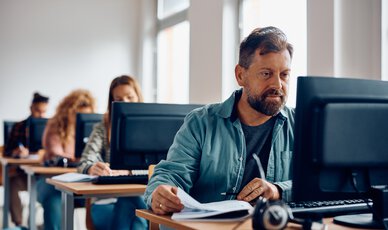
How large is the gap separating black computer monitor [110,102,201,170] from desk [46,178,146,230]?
0.38 feet

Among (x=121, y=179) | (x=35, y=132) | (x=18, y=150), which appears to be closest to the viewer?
(x=121, y=179)

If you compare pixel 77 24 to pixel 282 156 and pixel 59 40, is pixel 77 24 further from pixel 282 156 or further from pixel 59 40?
pixel 282 156

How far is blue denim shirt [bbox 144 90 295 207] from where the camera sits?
1907mm

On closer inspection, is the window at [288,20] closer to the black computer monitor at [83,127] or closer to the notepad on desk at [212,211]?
the black computer monitor at [83,127]

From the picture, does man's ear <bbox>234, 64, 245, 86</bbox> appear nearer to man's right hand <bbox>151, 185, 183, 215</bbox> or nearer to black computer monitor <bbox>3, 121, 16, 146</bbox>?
man's right hand <bbox>151, 185, 183, 215</bbox>

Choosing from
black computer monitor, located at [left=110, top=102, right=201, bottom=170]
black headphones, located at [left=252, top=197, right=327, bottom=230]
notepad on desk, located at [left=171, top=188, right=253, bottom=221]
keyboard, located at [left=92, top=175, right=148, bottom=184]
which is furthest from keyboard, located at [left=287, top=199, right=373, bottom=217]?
keyboard, located at [left=92, top=175, right=148, bottom=184]

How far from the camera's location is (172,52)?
20.0 ft


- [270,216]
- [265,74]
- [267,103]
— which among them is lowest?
[270,216]

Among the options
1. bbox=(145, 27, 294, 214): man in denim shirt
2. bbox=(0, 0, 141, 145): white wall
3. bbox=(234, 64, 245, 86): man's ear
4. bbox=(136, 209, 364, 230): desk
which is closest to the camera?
bbox=(136, 209, 364, 230): desk

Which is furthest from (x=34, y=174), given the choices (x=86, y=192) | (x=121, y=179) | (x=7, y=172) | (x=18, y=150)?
(x=18, y=150)

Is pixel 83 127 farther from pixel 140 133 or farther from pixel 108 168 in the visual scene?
pixel 140 133

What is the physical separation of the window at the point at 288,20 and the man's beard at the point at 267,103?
149 centimetres

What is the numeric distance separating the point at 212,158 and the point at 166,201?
1.16ft

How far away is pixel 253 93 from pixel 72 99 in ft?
7.75
